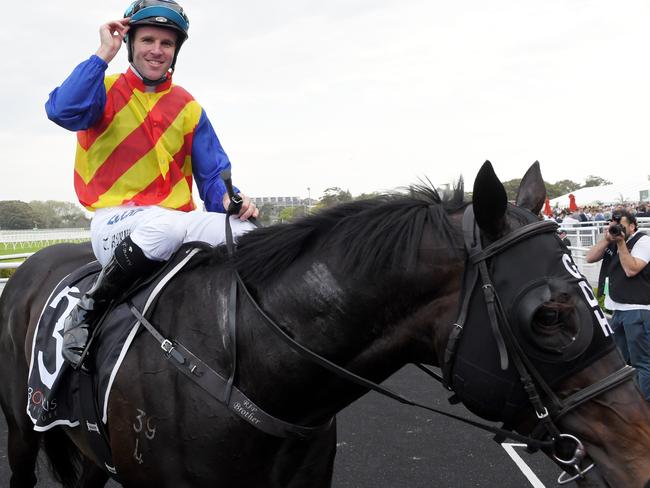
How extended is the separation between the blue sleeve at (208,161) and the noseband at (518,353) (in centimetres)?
158

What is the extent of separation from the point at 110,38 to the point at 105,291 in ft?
3.49

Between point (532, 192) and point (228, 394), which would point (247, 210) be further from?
point (532, 192)

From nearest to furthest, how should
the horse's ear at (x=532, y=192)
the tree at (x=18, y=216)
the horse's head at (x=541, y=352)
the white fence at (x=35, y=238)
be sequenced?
the horse's head at (x=541, y=352), the horse's ear at (x=532, y=192), the white fence at (x=35, y=238), the tree at (x=18, y=216)

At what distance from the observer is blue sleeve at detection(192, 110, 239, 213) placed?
2.86 meters

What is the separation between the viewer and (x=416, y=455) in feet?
16.0

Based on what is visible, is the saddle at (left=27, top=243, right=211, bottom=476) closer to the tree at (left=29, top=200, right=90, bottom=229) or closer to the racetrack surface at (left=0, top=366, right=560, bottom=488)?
the racetrack surface at (left=0, top=366, right=560, bottom=488)

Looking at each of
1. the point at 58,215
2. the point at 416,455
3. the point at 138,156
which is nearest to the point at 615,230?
the point at 416,455

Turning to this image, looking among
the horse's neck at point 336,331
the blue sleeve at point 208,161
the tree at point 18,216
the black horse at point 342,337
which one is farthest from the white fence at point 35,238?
the horse's neck at point 336,331

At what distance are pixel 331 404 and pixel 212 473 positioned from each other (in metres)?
0.46

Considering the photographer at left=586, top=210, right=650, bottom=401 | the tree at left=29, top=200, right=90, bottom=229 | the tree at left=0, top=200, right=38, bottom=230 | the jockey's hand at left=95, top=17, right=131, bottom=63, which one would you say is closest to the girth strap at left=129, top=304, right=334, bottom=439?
the jockey's hand at left=95, top=17, right=131, bottom=63

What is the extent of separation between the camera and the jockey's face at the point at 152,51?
2.57 metres

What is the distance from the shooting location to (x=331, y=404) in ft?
6.33

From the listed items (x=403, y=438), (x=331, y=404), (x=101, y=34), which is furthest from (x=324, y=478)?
(x=403, y=438)

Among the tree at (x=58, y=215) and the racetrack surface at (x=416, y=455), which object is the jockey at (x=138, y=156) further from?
the tree at (x=58, y=215)
